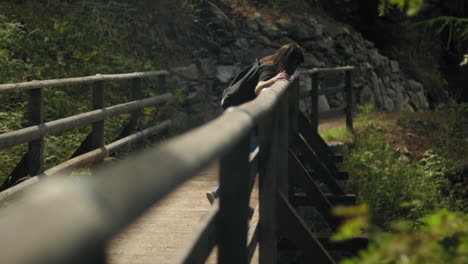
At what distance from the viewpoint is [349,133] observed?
40.5 ft

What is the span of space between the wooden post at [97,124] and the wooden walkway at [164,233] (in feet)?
3.23

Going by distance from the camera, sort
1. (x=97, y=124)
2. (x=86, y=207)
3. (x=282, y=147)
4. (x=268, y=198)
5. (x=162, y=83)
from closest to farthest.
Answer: (x=86, y=207)
(x=268, y=198)
(x=282, y=147)
(x=97, y=124)
(x=162, y=83)

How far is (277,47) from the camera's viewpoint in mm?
14711

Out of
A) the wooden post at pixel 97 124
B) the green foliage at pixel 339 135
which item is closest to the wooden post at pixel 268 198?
the wooden post at pixel 97 124

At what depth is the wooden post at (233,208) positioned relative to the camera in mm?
2602

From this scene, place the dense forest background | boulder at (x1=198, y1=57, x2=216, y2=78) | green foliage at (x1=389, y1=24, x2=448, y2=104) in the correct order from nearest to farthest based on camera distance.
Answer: the dense forest background
boulder at (x1=198, y1=57, x2=216, y2=78)
green foliage at (x1=389, y1=24, x2=448, y2=104)

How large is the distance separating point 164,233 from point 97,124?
7.56 feet

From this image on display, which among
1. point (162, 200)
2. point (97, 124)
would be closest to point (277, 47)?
point (97, 124)

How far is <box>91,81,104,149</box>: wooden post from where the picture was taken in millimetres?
7750

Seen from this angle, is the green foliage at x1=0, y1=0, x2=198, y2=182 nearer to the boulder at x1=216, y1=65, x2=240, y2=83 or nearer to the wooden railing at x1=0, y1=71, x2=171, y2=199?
the wooden railing at x1=0, y1=71, x2=171, y2=199

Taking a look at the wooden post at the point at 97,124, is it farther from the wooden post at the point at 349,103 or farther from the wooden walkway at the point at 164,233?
the wooden post at the point at 349,103

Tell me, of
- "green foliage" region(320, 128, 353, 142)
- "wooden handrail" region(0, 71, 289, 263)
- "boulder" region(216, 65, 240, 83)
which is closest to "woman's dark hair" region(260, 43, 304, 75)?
"wooden handrail" region(0, 71, 289, 263)

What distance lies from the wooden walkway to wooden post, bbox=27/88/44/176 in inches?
37.8

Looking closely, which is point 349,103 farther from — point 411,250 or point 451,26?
point 411,250
